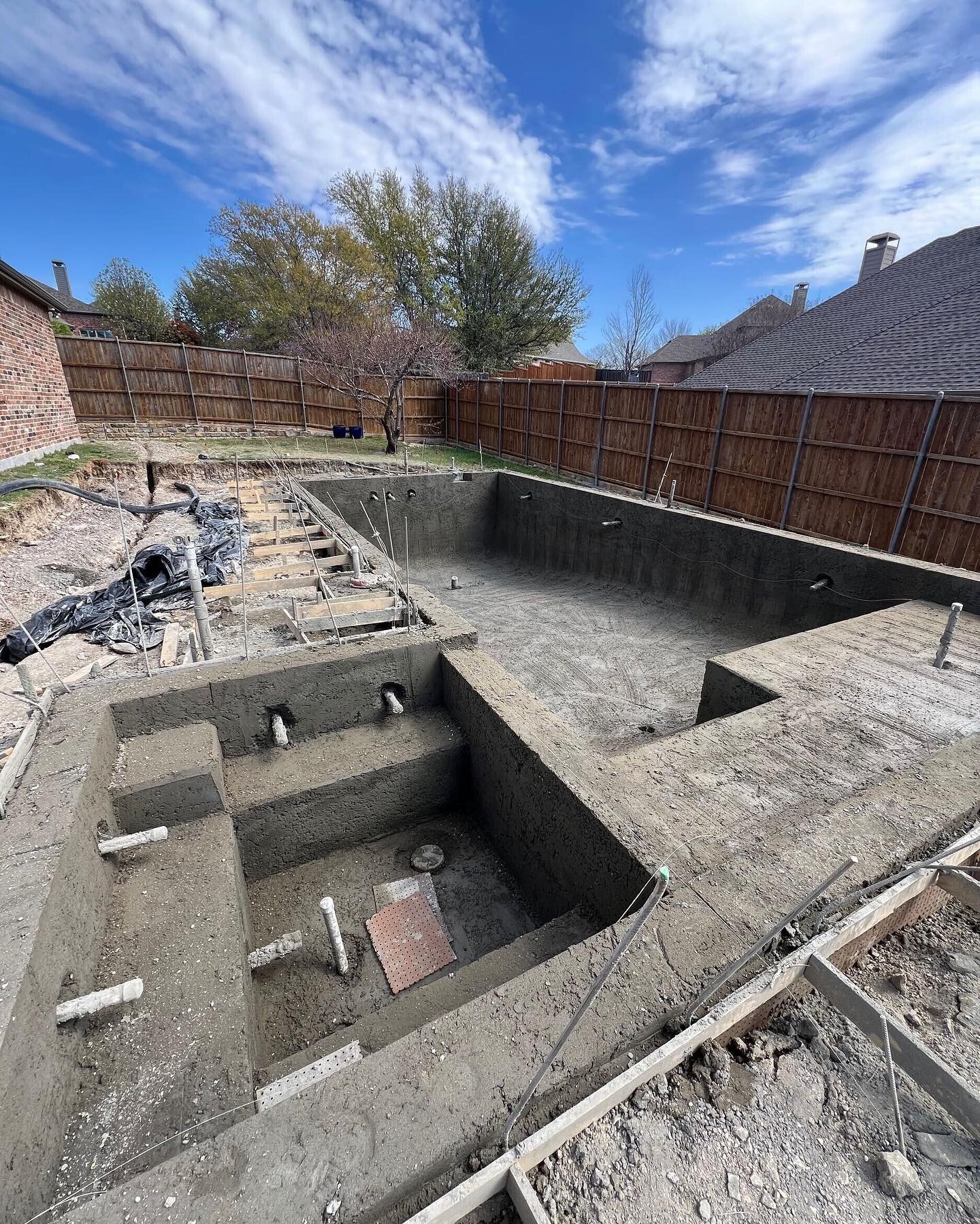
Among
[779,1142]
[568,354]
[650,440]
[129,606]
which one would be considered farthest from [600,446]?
[568,354]

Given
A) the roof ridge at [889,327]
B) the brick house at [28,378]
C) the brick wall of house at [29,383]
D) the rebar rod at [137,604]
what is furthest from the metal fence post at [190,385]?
the roof ridge at [889,327]

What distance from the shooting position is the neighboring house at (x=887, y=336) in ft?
39.9

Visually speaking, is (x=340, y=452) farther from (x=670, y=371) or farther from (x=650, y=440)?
(x=670, y=371)

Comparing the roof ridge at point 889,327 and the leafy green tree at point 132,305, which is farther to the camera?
the leafy green tree at point 132,305

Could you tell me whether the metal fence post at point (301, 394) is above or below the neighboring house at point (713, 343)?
below

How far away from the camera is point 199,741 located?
3898 millimetres

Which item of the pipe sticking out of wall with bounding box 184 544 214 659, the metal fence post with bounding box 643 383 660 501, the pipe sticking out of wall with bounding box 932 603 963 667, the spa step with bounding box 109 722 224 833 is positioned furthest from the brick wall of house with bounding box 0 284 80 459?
the pipe sticking out of wall with bounding box 932 603 963 667

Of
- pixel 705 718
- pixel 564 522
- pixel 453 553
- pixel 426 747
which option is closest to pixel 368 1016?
pixel 426 747

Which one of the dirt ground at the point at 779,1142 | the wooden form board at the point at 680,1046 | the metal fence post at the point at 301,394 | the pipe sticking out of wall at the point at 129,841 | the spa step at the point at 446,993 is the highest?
the metal fence post at the point at 301,394

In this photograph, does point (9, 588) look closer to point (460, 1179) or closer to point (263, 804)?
point (263, 804)

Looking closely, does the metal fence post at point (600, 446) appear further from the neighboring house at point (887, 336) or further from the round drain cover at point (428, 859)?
the round drain cover at point (428, 859)

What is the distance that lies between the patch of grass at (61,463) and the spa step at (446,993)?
8466mm

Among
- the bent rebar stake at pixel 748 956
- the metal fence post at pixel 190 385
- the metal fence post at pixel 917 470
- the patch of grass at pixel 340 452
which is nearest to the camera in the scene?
the bent rebar stake at pixel 748 956

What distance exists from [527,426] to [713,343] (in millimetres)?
30866
